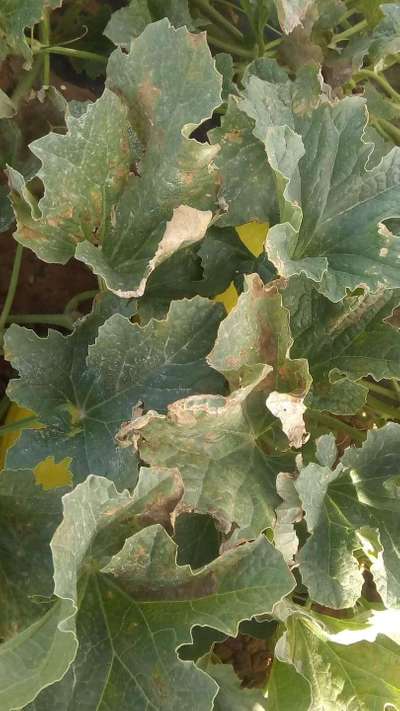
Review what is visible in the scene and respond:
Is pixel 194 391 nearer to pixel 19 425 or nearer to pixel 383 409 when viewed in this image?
pixel 19 425

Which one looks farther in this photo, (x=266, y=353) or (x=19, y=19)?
(x=19, y=19)

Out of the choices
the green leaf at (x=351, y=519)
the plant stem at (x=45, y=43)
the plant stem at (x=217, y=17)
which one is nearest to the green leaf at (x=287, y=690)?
the green leaf at (x=351, y=519)

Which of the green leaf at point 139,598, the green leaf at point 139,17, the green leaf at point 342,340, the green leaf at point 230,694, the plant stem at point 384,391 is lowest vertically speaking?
the green leaf at point 230,694

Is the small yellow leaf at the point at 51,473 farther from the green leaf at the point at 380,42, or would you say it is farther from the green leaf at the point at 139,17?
the green leaf at the point at 380,42

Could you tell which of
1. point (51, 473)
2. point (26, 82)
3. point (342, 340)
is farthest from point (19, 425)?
point (26, 82)

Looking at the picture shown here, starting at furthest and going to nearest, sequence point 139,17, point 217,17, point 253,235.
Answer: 1. point 217,17
2. point 253,235
3. point 139,17

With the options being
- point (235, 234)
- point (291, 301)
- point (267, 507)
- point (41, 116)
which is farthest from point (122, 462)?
point (41, 116)
